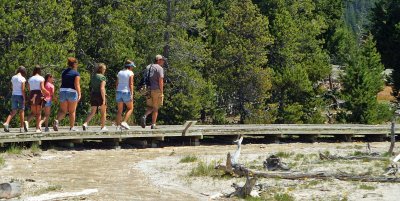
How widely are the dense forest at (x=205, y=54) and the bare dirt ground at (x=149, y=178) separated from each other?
9643mm

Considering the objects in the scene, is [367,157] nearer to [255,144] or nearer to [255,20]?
[255,144]

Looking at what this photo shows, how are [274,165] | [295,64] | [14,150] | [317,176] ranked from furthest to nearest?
1. [295,64]
2. [14,150]
3. [274,165]
4. [317,176]

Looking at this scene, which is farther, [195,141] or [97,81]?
[195,141]

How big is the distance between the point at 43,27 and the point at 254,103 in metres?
14.9

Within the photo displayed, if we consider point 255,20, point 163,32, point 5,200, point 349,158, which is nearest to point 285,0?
point 255,20

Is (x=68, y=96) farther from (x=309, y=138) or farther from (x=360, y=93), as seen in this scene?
(x=360, y=93)

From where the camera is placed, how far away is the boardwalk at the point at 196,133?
805 inches

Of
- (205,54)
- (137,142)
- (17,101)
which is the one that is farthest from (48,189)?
(205,54)

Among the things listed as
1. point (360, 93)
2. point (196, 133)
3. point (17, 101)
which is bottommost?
point (196, 133)

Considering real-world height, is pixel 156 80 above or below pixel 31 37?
below

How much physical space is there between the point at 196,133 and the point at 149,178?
9466 mm

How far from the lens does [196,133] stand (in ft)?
82.7

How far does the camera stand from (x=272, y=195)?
44.0 ft

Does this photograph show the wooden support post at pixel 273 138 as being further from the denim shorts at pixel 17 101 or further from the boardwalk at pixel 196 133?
the denim shorts at pixel 17 101
